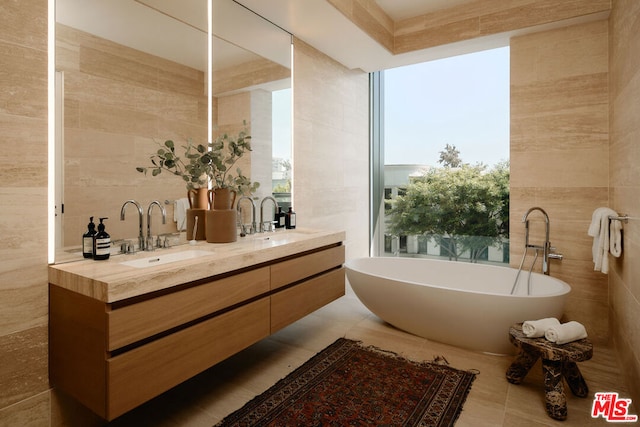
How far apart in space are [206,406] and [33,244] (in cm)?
118

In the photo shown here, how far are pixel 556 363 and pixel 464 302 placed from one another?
65cm

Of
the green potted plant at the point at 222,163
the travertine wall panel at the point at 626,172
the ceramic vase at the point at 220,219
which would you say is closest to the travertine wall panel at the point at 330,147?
the green potted plant at the point at 222,163

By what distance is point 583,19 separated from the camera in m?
2.96

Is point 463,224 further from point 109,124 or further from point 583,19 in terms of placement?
point 109,124

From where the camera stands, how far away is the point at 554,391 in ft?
6.45

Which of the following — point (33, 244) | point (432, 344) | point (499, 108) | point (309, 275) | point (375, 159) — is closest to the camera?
point (33, 244)

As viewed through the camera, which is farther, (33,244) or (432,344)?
(432,344)

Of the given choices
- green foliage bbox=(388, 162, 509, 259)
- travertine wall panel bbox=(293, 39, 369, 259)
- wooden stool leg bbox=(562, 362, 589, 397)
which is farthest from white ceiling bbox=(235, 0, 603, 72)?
wooden stool leg bbox=(562, 362, 589, 397)

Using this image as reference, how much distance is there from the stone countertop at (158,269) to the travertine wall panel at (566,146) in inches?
86.6

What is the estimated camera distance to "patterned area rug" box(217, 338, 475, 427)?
1923mm

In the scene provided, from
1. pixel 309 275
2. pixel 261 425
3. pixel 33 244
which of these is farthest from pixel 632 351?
pixel 33 244

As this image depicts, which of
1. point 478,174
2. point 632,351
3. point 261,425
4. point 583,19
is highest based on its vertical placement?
point 583,19

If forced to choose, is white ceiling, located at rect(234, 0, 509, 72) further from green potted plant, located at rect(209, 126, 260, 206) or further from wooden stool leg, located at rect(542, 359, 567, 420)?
wooden stool leg, located at rect(542, 359, 567, 420)

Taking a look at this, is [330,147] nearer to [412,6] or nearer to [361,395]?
[412,6]
